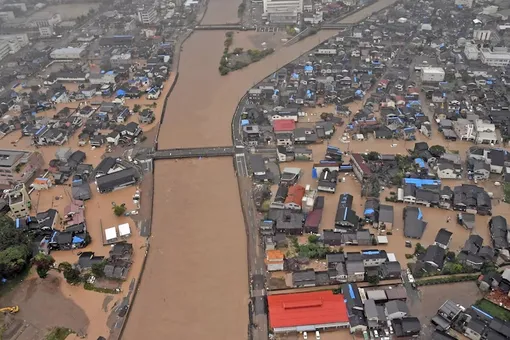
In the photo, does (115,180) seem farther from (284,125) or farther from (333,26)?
(333,26)

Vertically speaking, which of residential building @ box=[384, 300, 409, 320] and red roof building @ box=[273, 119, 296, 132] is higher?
red roof building @ box=[273, 119, 296, 132]

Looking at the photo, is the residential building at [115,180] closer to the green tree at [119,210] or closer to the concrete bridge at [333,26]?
the green tree at [119,210]

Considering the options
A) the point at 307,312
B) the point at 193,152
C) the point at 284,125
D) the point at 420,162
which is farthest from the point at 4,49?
the point at 307,312

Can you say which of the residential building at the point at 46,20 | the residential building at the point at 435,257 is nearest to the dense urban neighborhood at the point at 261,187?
the residential building at the point at 435,257

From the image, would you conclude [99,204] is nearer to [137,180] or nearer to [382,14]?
[137,180]

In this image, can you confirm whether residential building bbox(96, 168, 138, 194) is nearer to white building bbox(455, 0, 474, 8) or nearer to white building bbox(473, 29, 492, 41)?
white building bbox(473, 29, 492, 41)

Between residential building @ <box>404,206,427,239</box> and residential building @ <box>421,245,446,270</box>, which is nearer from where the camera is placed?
residential building @ <box>421,245,446,270</box>

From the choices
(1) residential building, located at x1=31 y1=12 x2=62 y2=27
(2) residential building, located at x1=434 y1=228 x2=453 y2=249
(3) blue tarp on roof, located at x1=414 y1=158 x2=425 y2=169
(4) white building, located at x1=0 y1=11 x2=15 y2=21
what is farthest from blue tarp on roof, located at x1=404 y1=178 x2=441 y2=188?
(4) white building, located at x1=0 y1=11 x2=15 y2=21
